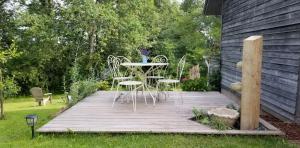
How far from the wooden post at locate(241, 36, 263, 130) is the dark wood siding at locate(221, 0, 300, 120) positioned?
0.73 m

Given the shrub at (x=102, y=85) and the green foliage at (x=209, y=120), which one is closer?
the green foliage at (x=209, y=120)

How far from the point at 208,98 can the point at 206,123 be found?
2459 mm

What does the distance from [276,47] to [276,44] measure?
1.9 inches

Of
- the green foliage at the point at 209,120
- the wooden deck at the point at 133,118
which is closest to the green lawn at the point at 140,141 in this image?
A: the wooden deck at the point at 133,118

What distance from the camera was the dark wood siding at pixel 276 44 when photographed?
13.8 ft

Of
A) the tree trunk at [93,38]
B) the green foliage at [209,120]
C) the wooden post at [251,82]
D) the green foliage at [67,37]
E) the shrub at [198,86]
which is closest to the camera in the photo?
the wooden post at [251,82]

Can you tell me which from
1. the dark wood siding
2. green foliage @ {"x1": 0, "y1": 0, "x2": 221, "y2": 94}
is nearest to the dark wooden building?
the dark wood siding

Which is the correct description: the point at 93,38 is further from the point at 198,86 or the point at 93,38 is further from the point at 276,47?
the point at 276,47

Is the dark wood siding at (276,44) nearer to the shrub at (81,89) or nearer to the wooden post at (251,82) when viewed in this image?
the wooden post at (251,82)

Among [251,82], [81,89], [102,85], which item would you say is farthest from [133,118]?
[102,85]

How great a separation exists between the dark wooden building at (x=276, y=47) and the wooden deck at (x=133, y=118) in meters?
0.84

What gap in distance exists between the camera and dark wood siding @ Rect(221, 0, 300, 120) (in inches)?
165

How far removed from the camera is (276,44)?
4770 millimetres

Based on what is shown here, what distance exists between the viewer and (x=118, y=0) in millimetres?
11812
